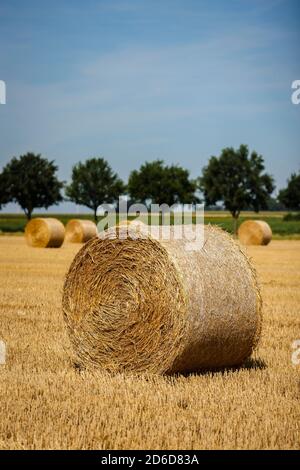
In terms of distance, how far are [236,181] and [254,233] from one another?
121 ft

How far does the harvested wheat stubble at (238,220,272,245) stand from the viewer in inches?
1351

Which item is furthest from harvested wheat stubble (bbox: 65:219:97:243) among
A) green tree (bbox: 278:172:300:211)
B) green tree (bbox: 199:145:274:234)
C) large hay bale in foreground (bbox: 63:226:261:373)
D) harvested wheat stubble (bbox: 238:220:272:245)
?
green tree (bbox: 278:172:300:211)

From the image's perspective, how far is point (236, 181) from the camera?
70.9m

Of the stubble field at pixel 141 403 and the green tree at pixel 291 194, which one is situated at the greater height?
the green tree at pixel 291 194

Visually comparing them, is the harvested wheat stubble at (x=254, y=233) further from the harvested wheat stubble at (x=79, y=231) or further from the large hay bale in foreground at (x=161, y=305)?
the large hay bale in foreground at (x=161, y=305)

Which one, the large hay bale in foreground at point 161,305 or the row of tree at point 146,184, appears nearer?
the large hay bale in foreground at point 161,305

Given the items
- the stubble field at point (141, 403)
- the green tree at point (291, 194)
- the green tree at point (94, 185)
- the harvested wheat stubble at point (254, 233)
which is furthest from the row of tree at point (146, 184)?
the stubble field at point (141, 403)

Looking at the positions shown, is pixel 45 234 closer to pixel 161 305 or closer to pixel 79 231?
pixel 79 231

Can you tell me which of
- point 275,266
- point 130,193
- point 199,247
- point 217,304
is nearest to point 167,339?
point 217,304

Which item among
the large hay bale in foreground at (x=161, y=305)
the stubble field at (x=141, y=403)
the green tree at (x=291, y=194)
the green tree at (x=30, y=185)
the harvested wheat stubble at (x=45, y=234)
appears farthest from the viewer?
the green tree at (x=291, y=194)

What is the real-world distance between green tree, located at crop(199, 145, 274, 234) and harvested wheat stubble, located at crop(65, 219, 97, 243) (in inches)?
1382

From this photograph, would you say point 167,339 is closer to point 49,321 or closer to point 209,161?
point 49,321

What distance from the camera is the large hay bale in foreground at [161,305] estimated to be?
301 inches

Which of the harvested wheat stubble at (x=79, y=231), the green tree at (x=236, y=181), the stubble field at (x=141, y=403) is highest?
the green tree at (x=236, y=181)
